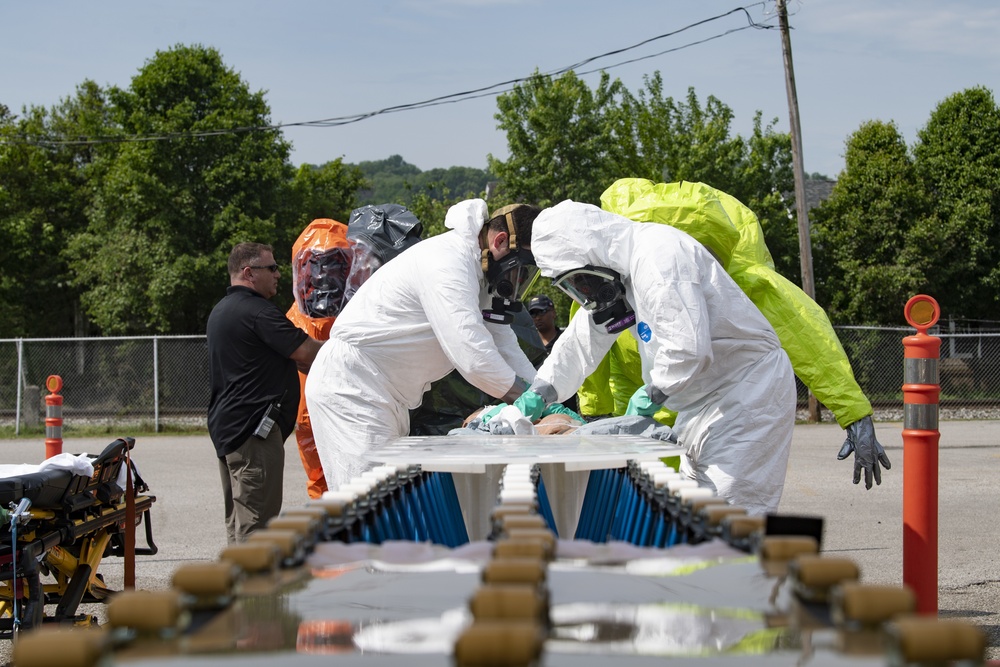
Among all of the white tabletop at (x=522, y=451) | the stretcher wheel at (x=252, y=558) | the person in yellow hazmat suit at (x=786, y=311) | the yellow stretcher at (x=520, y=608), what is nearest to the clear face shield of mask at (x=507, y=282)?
the person in yellow hazmat suit at (x=786, y=311)

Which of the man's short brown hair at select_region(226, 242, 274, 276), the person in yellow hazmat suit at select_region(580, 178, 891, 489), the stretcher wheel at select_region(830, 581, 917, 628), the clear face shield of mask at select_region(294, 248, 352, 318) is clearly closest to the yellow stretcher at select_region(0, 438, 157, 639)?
the man's short brown hair at select_region(226, 242, 274, 276)

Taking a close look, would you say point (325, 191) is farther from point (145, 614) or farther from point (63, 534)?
point (145, 614)

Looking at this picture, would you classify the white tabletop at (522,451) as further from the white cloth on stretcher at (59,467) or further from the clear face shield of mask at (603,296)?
the white cloth on stretcher at (59,467)

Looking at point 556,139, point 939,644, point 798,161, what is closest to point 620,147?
point 556,139

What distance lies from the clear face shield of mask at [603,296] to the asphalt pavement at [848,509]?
69.6 inches

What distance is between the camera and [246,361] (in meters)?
5.17

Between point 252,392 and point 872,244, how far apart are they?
22.8 meters

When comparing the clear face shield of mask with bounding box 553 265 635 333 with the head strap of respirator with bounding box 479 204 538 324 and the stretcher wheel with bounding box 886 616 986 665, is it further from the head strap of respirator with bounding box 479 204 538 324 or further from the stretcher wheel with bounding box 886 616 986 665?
the stretcher wheel with bounding box 886 616 986 665

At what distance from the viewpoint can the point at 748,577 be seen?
167cm

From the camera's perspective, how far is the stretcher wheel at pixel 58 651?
1.17 m

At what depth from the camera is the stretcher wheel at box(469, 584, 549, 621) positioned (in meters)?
1.31

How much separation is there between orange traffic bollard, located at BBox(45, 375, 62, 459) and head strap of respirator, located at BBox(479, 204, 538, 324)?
5.84m

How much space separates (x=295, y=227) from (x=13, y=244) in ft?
23.1

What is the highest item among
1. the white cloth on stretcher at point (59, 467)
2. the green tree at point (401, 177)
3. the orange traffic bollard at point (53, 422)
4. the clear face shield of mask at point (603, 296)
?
the green tree at point (401, 177)
